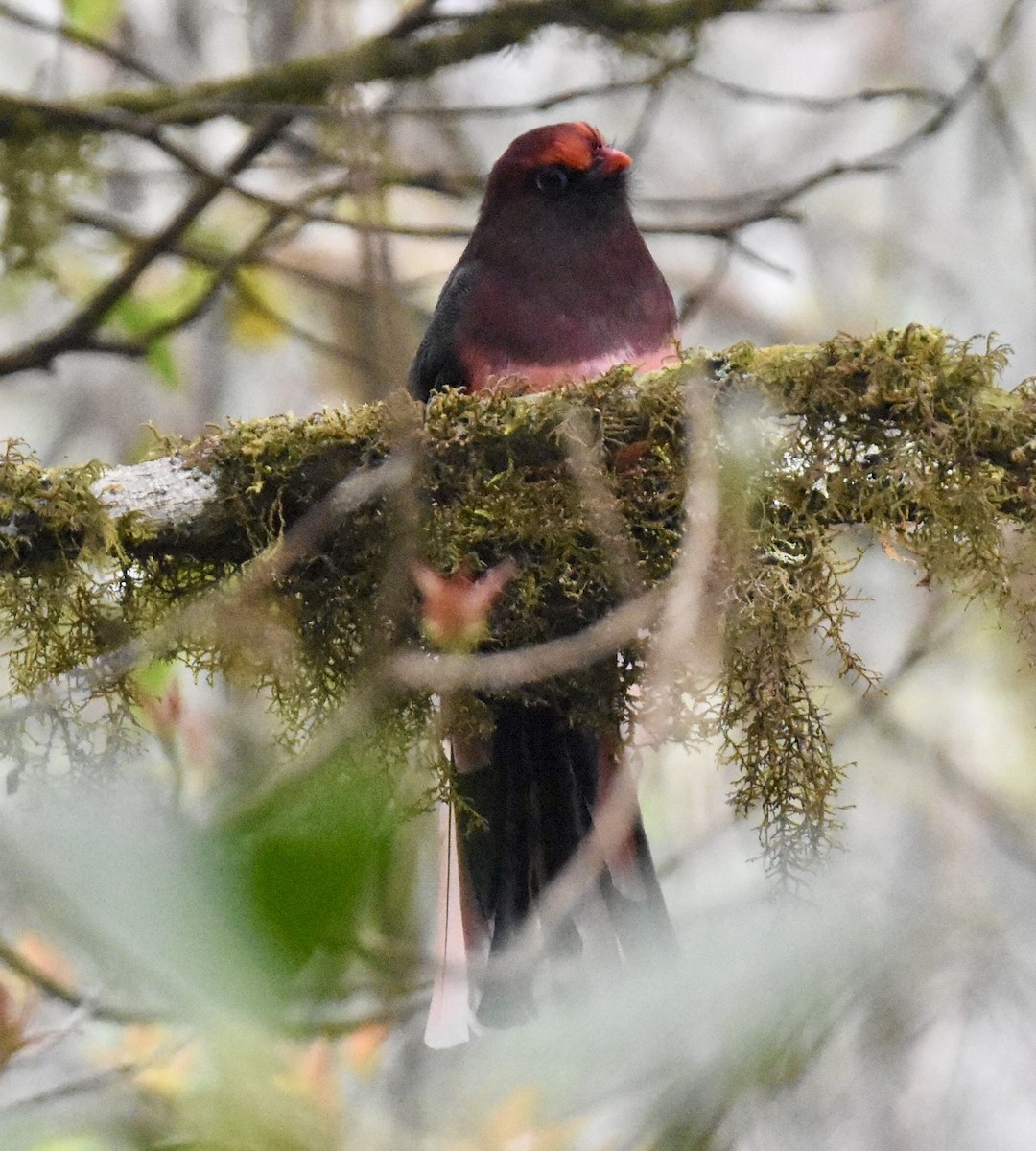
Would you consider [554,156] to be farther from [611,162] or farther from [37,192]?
[37,192]

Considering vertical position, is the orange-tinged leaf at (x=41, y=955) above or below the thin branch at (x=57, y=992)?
above

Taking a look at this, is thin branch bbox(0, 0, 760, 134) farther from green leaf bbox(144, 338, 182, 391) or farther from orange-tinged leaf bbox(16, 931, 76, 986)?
orange-tinged leaf bbox(16, 931, 76, 986)

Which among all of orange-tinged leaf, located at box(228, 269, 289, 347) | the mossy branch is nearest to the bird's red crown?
orange-tinged leaf, located at box(228, 269, 289, 347)

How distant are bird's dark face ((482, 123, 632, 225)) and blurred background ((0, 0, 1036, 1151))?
0.15m

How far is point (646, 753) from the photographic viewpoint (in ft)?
12.6

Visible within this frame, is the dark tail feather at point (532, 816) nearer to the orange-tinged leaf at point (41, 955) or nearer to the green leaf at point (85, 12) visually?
the orange-tinged leaf at point (41, 955)

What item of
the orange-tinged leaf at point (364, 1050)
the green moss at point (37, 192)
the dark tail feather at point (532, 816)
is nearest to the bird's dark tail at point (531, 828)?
the dark tail feather at point (532, 816)

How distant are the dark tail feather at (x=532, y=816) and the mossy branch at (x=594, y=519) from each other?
14cm

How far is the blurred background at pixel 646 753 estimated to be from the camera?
28.6 inches

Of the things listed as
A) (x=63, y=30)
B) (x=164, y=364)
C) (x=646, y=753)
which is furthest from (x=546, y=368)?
(x=646, y=753)

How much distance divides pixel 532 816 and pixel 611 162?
4.32ft

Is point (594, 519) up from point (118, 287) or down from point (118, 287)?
down

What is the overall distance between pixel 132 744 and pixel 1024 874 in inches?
141

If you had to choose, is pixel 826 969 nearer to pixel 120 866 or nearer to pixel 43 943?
pixel 120 866
